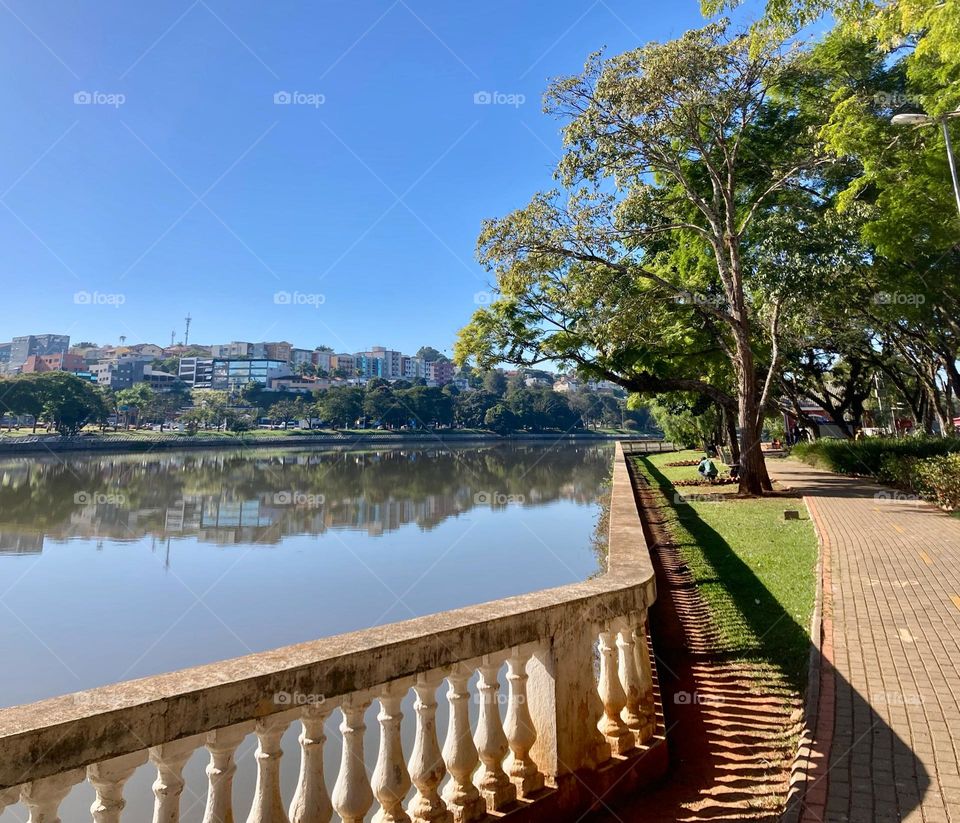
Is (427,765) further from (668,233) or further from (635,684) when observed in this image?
(668,233)

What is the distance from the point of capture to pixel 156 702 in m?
1.90

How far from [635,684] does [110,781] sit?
8.51ft

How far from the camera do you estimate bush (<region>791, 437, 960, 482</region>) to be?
58.1 feet

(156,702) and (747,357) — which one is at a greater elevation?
(747,357)

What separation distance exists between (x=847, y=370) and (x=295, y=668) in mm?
39560

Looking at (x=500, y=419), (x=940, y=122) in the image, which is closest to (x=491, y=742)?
(x=940, y=122)

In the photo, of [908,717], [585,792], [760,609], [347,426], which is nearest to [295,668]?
[585,792]

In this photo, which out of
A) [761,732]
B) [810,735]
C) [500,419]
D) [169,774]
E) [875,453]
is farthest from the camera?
[500,419]

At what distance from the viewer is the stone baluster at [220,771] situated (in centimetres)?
205

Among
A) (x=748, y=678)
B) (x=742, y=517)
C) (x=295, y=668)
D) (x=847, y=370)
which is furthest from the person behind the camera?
(x=847, y=370)

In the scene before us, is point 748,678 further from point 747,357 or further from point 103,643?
point 747,357

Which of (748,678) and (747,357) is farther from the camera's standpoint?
(747,357)

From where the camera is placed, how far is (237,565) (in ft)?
43.3

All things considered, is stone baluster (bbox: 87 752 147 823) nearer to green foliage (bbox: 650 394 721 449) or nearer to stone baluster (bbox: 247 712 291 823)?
stone baluster (bbox: 247 712 291 823)
